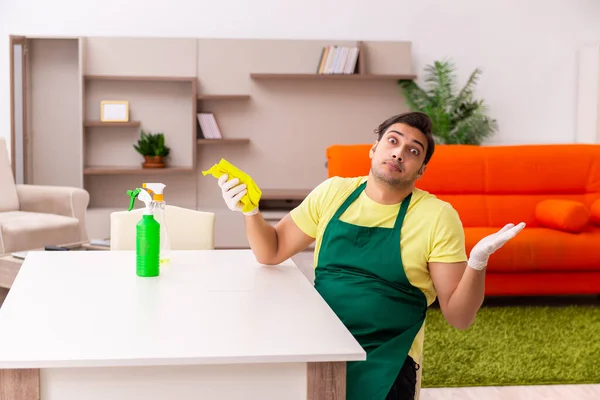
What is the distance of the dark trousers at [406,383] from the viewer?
190cm

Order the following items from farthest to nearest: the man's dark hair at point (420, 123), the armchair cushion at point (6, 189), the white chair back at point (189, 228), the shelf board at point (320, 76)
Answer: the shelf board at point (320, 76)
the armchair cushion at point (6, 189)
the white chair back at point (189, 228)
the man's dark hair at point (420, 123)

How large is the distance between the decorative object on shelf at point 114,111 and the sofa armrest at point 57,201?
1.20 metres

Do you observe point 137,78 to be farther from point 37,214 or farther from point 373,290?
point 373,290

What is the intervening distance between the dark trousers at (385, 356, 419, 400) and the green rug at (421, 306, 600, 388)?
4.06ft

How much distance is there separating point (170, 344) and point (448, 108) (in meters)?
5.53

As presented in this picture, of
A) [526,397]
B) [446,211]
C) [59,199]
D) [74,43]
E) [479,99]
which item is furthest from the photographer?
[479,99]

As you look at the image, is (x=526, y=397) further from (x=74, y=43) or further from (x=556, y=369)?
(x=74, y=43)

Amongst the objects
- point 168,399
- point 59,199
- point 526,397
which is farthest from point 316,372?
point 59,199

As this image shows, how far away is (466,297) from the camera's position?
74.2 inches

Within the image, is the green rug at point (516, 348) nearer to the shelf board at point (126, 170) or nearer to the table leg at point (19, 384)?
the table leg at point (19, 384)

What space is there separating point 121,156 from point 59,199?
1.38 metres

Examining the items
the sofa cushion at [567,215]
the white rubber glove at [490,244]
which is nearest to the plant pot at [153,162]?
the sofa cushion at [567,215]

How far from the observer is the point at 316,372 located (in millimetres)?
1419

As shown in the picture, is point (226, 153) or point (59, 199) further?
point (226, 153)
